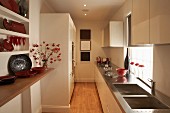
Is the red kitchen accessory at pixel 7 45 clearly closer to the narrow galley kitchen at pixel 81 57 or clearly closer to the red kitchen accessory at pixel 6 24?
the narrow galley kitchen at pixel 81 57

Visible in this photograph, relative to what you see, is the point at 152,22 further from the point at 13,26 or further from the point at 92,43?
the point at 92,43

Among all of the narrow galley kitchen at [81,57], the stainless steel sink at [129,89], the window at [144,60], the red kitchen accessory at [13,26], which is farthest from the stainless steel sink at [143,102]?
the red kitchen accessory at [13,26]

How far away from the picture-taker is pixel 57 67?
3.71 meters

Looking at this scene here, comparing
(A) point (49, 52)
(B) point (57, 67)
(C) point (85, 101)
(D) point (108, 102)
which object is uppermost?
(A) point (49, 52)

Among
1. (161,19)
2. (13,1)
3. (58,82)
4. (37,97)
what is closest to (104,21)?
(58,82)

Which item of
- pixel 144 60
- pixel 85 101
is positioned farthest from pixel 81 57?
pixel 144 60

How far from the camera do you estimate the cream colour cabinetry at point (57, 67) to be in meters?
3.67

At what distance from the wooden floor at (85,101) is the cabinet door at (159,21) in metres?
2.79

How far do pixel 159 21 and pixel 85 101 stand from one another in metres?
3.57

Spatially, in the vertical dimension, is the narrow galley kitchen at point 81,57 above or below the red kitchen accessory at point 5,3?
below

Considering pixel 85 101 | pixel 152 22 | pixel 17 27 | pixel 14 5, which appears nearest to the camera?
pixel 152 22

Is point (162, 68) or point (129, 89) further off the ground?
point (162, 68)

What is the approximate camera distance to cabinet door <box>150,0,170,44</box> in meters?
1.29

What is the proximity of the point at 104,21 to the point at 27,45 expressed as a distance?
486 cm
